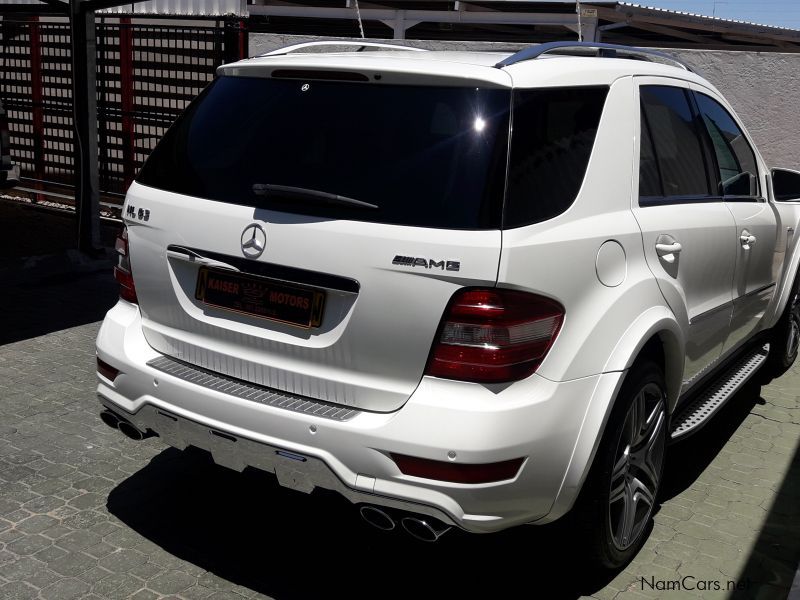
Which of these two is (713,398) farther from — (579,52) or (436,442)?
(436,442)

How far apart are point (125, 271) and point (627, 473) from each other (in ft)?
6.83

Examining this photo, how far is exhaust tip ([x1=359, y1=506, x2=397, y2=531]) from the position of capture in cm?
302

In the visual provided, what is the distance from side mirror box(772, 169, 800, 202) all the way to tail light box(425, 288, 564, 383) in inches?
126

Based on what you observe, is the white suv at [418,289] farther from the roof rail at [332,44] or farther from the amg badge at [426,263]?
the roof rail at [332,44]

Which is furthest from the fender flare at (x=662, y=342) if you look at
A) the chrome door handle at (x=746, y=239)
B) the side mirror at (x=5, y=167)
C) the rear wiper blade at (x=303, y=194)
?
the side mirror at (x=5, y=167)

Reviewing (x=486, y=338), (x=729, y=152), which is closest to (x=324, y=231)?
(x=486, y=338)

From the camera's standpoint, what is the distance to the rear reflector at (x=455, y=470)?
2.90 meters

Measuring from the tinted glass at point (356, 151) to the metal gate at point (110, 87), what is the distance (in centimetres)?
731

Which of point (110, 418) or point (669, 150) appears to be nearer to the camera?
point (110, 418)

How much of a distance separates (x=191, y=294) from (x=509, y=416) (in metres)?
1.25

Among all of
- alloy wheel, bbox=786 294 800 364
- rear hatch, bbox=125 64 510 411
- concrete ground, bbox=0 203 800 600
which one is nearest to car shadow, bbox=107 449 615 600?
concrete ground, bbox=0 203 800 600

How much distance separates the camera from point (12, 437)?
15.7ft

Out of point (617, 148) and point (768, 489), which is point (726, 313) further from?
point (617, 148)

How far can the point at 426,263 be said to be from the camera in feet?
9.60
